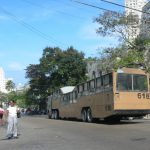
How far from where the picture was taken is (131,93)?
29797 mm

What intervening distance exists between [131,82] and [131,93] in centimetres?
73

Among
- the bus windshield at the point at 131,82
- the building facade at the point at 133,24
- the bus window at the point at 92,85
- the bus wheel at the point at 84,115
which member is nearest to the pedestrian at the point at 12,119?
the bus windshield at the point at 131,82

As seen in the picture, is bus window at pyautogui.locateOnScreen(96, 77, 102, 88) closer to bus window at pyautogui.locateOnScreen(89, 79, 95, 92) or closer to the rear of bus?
bus window at pyautogui.locateOnScreen(89, 79, 95, 92)

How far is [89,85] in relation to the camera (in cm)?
3406

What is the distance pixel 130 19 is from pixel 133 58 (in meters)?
6.58

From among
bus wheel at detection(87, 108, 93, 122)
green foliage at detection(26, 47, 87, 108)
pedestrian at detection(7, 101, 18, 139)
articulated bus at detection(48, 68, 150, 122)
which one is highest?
green foliage at detection(26, 47, 87, 108)

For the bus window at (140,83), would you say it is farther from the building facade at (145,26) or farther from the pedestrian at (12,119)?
the building facade at (145,26)

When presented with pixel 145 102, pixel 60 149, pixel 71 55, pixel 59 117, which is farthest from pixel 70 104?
pixel 71 55

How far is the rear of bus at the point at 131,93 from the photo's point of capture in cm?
2936

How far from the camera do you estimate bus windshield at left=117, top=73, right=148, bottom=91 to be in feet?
96.6

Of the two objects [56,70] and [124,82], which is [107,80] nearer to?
[124,82]

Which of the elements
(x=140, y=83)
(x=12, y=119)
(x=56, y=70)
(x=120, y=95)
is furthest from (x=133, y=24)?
(x=12, y=119)

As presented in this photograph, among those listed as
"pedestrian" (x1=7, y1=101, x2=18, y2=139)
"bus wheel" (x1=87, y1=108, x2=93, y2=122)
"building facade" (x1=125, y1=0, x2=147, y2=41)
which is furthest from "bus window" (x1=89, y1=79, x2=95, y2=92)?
"building facade" (x1=125, y1=0, x2=147, y2=41)

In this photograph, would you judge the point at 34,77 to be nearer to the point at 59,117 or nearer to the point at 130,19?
the point at 130,19
